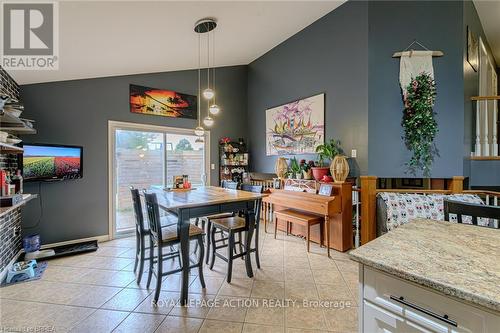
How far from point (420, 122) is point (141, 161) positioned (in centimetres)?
455

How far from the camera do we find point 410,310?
2.96 ft

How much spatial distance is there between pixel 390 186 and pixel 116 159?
4548 millimetres

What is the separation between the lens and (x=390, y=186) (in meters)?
3.60

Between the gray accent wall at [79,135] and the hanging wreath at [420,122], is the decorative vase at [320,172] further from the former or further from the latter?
the gray accent wall at [79,135]

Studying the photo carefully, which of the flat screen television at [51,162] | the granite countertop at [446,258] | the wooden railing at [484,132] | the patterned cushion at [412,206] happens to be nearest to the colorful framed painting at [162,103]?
the flat screen television at [51,162]

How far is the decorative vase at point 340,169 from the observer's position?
10.9 feet

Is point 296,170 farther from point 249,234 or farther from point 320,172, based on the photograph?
point 249,234

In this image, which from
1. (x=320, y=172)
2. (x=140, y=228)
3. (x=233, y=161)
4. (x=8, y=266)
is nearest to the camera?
(x=140, y=228)

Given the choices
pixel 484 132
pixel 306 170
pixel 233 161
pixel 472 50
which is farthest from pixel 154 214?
pixel 472 50

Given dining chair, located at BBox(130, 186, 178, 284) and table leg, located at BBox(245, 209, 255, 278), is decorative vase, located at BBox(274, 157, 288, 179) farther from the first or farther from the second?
dining chair, located at BBox(130, 186, 178, 284)

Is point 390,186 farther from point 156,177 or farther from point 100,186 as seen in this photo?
point 100,186

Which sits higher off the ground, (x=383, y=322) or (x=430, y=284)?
(x=430, y=284)

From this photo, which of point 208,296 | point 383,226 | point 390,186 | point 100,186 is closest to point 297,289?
point 208,296

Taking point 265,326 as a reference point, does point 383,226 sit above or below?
above
